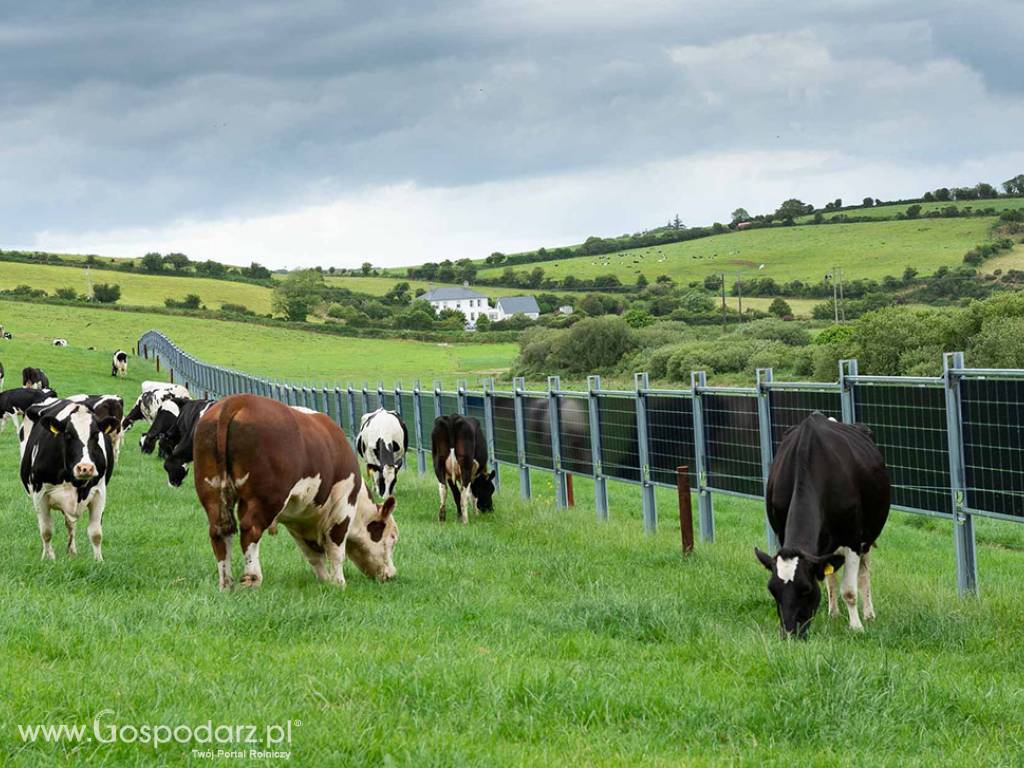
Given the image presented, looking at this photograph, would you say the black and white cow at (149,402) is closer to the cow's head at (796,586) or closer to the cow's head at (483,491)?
the cow's head at (483,491)

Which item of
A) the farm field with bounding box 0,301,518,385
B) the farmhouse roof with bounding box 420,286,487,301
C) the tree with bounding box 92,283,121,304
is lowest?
the farm field with bounding box 0,301,518,385

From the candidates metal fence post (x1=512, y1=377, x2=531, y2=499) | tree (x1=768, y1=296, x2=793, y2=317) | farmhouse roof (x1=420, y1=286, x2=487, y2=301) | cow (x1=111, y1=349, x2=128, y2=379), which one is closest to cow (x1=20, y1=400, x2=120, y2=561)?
metal fence post (x1=512, y1=377, x2=531, y2=499)

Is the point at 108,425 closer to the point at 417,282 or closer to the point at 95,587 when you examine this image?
the point at 95,587

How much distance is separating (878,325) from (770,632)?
4680cm

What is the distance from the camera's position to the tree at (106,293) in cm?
10519

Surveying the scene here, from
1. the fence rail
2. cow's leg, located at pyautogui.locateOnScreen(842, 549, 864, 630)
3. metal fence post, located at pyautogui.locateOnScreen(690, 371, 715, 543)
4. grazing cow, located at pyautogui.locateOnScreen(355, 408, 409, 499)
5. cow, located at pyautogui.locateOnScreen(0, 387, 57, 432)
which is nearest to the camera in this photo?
cow's leg, located at pyautogui.locateOnScreen(842, 549, 864, 630)

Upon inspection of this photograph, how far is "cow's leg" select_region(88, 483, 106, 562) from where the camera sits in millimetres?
12352

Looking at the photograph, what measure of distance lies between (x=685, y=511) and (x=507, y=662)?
646 cm

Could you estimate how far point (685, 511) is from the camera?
1347cm

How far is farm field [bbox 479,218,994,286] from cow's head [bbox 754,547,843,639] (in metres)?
101

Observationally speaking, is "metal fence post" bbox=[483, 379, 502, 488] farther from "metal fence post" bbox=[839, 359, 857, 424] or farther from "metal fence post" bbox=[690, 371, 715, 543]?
"metal fence post" bbox=[839, 359, 857, 424]

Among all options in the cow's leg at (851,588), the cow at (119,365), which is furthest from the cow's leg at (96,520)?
the cow at (119,365)

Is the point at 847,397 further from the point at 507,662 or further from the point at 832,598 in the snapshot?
the point at 507,662

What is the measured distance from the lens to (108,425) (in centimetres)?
1334
